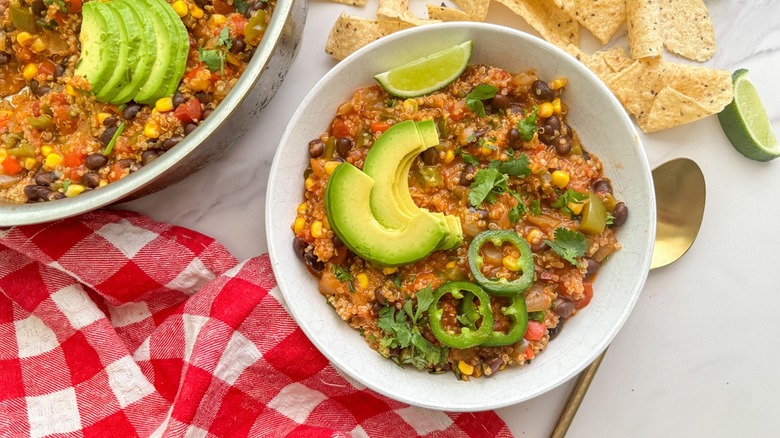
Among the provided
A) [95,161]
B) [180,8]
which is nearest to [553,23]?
[180,8]

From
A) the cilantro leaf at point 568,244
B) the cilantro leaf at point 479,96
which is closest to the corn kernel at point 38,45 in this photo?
the cilantro leaf at point 479,96

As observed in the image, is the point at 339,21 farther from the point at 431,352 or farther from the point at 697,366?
the point at 697,366

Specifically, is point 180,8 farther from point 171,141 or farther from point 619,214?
point 619,214

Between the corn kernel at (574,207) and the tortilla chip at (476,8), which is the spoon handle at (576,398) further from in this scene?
the tortilla chip at (476,8)

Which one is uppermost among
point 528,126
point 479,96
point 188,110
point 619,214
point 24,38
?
point 24,38

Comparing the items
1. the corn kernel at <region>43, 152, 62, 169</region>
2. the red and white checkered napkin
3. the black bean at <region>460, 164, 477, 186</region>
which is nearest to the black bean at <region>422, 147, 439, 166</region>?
the black bean at <region>460, 164, 477, 186</region>

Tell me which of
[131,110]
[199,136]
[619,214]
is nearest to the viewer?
[199,136]
